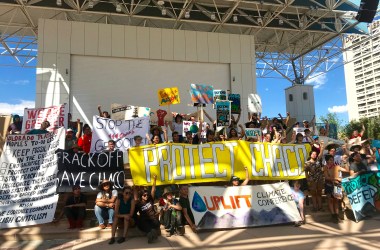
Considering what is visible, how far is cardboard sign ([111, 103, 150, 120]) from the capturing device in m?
12.6

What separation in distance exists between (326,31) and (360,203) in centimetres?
1379

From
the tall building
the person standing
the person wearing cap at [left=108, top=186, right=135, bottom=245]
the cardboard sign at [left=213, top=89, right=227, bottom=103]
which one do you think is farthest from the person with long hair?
the tall building

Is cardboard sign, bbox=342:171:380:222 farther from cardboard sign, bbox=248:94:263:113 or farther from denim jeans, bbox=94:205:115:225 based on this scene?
cardboard sign, bbox=248:94:263:113

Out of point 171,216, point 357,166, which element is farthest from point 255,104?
point 171,216

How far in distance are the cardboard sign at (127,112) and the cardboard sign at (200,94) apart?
2.19 meters

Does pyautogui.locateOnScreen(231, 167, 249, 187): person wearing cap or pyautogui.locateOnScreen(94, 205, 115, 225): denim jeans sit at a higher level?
pyautogui.locateOnScreen(231, 167, 249, 187): person wearing cap

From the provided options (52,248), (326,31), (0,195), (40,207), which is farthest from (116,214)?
Answer: (326,31)

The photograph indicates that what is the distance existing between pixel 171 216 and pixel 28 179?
3.24 m

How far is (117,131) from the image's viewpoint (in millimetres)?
9820

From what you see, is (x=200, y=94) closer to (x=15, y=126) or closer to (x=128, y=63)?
(x=15, y=126)

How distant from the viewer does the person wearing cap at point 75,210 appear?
7145mm

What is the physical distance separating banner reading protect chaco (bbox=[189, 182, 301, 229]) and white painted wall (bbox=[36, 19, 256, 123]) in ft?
29.5

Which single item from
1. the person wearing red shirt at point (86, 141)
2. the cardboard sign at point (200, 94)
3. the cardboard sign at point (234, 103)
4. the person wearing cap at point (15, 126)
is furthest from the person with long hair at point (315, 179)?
→ the person wearing cap at point (15, 126)

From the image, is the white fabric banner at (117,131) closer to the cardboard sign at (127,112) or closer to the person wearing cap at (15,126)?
the person wearing cap at (15,126)
